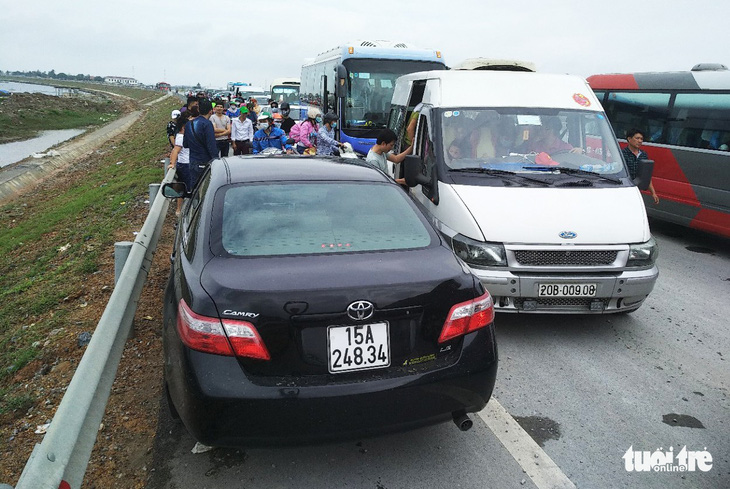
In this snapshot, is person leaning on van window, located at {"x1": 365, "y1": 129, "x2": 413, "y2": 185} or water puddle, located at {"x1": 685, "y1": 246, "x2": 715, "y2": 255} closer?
person leaning on van window, located at {"x1": 365, "y1": 129, "x2": 413, "y2": 185}

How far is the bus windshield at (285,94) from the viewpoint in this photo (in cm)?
3016

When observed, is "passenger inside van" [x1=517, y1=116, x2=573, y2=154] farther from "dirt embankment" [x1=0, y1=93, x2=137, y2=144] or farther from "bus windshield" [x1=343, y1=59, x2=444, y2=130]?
"dirt embankment" [x1=0, y1=93, x2=137, y2=144]

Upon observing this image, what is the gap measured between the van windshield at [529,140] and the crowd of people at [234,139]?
1.23 meters

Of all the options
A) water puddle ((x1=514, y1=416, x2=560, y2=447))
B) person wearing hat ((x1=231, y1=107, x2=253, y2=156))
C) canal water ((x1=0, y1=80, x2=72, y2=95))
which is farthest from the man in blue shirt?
canal water ((x1=0, y1=80, x2=72, y2=95))

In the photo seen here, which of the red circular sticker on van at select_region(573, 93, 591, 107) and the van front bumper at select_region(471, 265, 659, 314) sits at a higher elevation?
the red circular sticker on van at select_region(573, 93, 591, 107)

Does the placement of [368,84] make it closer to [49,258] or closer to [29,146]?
[49,258]

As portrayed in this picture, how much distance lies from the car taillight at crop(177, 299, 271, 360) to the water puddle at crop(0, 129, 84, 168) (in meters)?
28.3

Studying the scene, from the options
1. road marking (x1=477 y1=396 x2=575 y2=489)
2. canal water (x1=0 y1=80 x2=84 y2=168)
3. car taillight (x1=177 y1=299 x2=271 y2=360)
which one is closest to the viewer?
car taillight (x1=177 y1=299 x2=271 y2=360)

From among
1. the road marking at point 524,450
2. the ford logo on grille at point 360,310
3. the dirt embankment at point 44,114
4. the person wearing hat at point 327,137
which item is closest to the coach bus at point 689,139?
the person wearing hat at point 327,137

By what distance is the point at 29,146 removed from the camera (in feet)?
115

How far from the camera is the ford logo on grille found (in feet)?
8.70

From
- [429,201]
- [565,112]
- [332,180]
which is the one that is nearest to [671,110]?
[565,112]

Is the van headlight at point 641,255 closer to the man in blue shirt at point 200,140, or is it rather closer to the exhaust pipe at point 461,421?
the exhaust pipe at point 461,421

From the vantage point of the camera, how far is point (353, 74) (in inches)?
553
